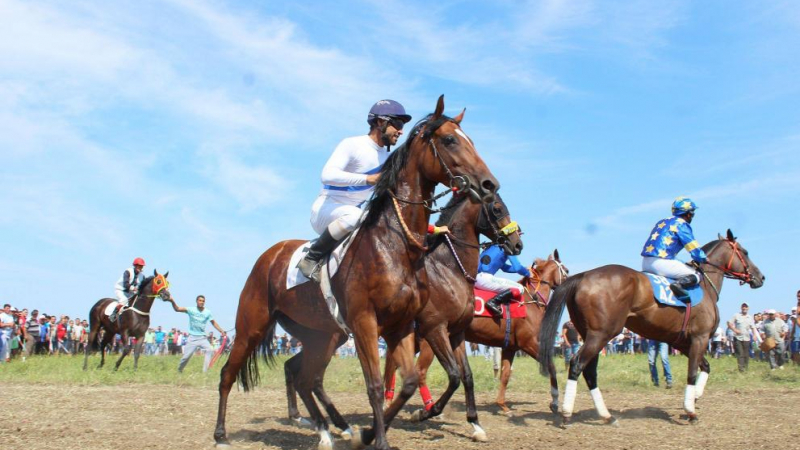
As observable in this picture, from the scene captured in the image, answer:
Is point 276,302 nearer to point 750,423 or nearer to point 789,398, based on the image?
point 750,423

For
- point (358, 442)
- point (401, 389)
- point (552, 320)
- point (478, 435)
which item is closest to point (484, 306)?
point (552, 320)

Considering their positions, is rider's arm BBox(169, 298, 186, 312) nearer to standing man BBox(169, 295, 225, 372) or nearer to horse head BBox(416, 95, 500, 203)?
standing man BBox(169, 295, 225, 372)

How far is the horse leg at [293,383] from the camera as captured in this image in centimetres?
828

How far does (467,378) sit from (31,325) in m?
20.6

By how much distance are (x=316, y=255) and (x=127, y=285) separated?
13312 millimetres

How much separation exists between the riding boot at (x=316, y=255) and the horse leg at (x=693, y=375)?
5745 mm

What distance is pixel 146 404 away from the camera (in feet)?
32.2

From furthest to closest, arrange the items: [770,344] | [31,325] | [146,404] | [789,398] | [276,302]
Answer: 1. [31,325]
2. [770,344]
3. [789,398]
4. [146,404]
5. [276,302]

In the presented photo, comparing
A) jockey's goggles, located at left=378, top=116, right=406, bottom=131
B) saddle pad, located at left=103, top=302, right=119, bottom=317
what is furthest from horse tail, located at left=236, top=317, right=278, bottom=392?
saddle pad, located at left=103, top=302, right=119, bottom=317

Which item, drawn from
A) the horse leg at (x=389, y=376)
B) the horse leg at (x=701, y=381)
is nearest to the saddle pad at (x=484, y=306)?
→ the horse leg at (x=389, y=376)

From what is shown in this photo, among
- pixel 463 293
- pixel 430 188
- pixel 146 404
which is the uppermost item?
pixel 430 188

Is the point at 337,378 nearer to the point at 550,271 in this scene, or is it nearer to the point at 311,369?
the point at 550,271

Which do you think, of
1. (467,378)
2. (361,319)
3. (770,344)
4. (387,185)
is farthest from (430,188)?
(770,344)

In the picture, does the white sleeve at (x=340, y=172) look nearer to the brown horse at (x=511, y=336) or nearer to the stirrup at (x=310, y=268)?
the stirrup at (x=310, y=268)
